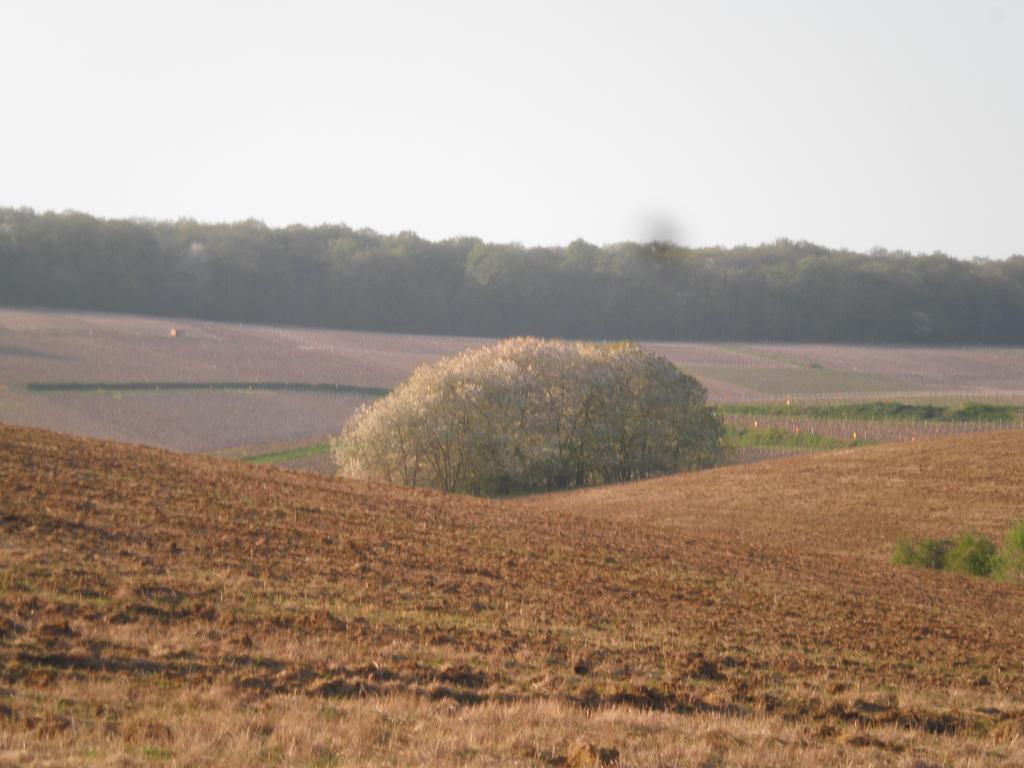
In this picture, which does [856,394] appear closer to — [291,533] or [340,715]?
[291,533]

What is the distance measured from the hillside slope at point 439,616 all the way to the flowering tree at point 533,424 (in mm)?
22340

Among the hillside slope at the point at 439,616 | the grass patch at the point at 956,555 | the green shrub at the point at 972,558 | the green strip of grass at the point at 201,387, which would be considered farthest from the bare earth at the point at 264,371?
the green shrub at the point at 972,558

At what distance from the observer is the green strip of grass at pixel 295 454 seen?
50.0m

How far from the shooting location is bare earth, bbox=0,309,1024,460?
176 feet

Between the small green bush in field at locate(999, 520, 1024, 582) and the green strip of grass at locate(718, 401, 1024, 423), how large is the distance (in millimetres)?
42074

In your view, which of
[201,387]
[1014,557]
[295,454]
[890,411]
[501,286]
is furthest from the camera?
[501,286]

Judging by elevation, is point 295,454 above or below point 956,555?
below

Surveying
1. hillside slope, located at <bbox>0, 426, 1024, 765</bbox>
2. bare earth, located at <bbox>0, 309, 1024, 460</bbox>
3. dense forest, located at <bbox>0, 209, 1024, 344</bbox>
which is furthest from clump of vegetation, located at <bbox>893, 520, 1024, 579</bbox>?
dense forest, located at <bbox>0, 209, 1024, 344</bbox>

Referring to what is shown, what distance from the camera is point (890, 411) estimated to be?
6712 centimetres

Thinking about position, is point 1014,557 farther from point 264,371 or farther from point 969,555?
point 264,371

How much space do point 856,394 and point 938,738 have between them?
224 feet

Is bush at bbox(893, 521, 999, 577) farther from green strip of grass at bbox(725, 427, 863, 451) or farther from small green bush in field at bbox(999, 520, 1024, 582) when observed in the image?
green strip of grass at bbox(725, 427, 863, 451)

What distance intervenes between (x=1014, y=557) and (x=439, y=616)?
16.6m

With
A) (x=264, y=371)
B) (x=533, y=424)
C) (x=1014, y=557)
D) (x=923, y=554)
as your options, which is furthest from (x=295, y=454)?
(x=1014, y=557)
